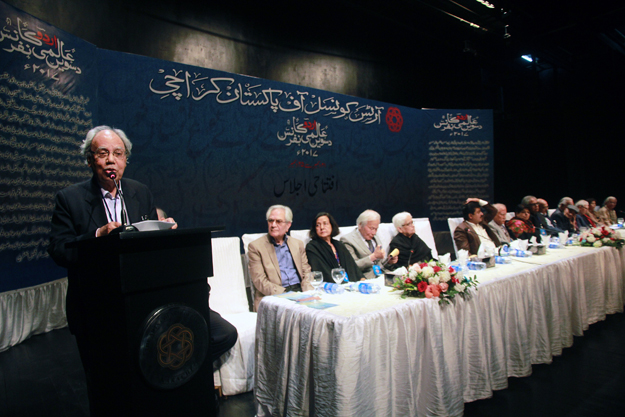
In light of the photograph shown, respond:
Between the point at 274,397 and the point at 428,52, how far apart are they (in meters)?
7.29

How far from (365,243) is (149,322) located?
249 cm

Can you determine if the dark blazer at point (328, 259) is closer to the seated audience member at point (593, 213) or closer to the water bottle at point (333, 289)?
the water bottle at point (333, 289)

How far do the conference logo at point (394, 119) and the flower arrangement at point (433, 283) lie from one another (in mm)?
4709

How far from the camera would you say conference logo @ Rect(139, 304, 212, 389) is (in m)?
1.00

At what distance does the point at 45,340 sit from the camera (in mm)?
3199

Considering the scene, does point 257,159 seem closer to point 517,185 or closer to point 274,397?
point 274,397

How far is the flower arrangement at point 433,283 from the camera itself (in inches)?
71.5

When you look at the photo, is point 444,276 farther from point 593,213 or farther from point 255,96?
point 593,213

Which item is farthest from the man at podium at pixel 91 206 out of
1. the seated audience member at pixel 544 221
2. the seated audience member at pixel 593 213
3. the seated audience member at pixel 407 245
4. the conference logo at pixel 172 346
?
the seated audience member at pixel 593 213

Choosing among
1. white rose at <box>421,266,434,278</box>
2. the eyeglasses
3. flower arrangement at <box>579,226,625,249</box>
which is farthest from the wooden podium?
flower arrangement at <box>579,226,625,249</box>

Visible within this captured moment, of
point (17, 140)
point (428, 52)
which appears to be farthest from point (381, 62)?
point (17, 140)

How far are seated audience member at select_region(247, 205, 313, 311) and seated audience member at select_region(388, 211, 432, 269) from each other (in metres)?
1.00

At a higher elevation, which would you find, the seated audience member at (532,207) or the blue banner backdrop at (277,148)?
the blue banner backdrop at (277,148)

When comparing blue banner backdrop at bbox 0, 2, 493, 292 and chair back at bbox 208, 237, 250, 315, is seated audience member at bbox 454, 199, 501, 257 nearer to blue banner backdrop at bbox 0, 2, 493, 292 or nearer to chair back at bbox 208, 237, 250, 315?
blue banner backdrop at bbox 0, 2, 493, 292
